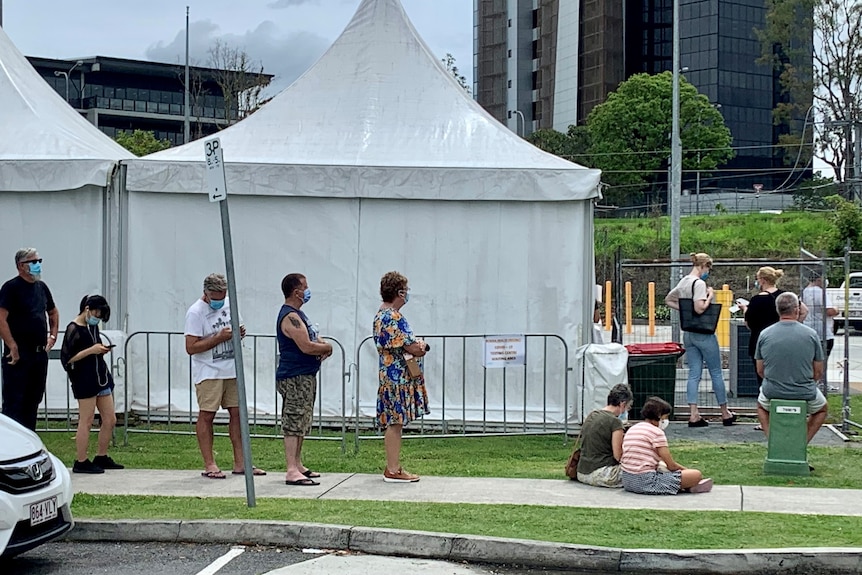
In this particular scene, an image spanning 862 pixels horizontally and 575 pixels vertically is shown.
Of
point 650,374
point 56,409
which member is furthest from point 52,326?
point 650,374

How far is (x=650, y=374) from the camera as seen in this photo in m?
13.1

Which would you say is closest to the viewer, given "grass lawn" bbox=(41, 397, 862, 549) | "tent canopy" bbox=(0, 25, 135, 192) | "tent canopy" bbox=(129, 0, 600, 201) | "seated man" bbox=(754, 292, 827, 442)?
"grass lawn" bbox=(41, 397, 862, 549)

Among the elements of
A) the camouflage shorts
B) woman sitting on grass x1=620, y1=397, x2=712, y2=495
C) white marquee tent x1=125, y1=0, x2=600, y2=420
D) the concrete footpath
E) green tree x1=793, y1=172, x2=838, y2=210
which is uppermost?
green tree x1=793, y1=172, x2=838, y2=210

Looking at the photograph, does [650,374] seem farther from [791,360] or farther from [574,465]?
[574,465]

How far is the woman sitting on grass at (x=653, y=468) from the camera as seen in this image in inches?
353

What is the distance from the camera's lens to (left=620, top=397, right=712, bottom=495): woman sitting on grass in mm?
8977

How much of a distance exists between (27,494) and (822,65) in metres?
70.7

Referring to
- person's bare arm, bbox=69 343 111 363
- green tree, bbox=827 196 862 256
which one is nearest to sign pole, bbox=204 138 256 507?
person's bare arm, bbox=69 343 111 363

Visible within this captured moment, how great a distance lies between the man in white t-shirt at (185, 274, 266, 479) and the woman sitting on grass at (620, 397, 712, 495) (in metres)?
3.36

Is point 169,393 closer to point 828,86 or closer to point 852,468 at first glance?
point 852,468

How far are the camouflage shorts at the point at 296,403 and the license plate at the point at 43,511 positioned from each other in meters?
2.73

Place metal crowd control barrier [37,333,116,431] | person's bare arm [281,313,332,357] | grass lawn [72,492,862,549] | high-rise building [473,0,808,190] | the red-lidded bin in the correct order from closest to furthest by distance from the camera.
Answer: grass lawn [72,492,862,549] < person's bare arm [281,313,332,357] < metal crowd control barrier [37,333,116,431] < the red-lidded bin < high-rise building [473,0,808,190]

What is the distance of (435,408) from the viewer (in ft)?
41.4

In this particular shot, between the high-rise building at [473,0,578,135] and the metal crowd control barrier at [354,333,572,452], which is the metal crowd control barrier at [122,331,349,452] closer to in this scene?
the metal crowd control barrier at [354,333,572,452]
